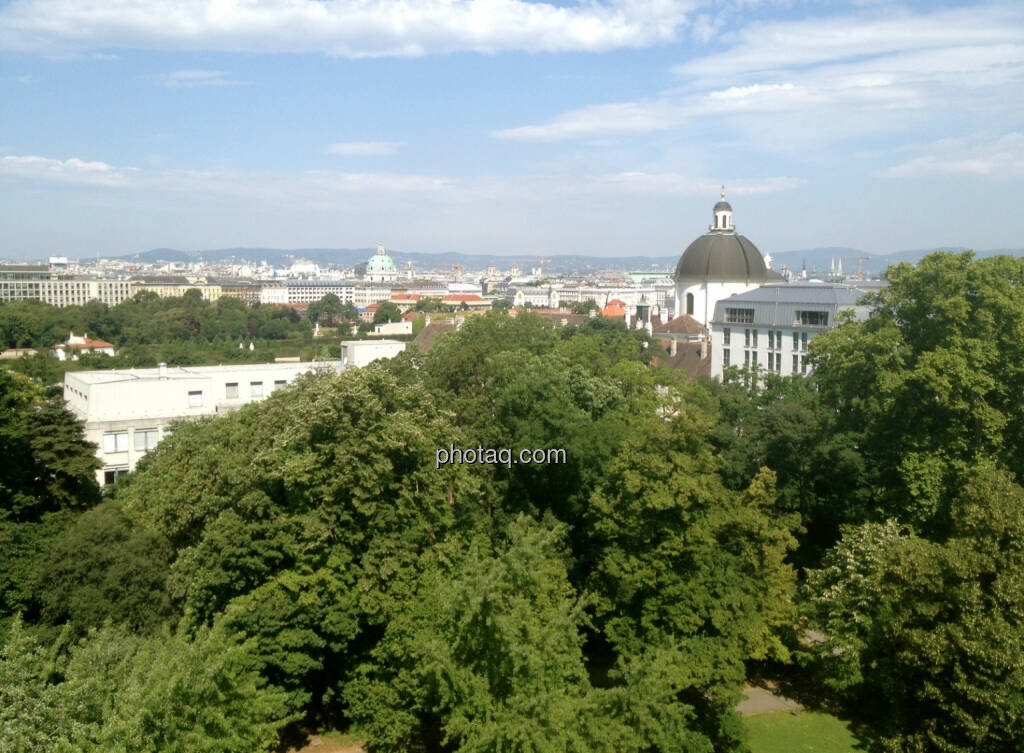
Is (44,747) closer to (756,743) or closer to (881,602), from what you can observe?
(756,743)

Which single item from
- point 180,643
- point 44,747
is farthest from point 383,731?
point 44,747

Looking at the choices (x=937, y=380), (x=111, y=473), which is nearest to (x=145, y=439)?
(x=111, y=473)

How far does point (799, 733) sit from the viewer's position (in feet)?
61.0

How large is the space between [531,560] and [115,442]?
22.1 metres

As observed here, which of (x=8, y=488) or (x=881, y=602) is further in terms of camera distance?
(x=8, y=488)

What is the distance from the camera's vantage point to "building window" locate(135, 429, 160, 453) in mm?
32562

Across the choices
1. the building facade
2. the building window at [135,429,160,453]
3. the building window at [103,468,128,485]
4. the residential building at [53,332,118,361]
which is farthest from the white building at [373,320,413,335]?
the building window at [103,468,128,485]

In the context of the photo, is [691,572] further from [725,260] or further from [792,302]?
[725,260]

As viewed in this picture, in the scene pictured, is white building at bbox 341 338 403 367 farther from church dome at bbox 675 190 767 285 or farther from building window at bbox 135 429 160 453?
church dome at bbox 675 190 767 285

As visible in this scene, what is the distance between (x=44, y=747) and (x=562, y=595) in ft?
31.6

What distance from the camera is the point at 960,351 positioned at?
21.5 meters

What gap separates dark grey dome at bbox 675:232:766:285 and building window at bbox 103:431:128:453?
164 feet

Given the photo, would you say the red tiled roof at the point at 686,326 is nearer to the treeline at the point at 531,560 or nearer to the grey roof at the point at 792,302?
the grey roof at the point at 792,302

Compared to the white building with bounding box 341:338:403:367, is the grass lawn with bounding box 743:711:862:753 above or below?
below
